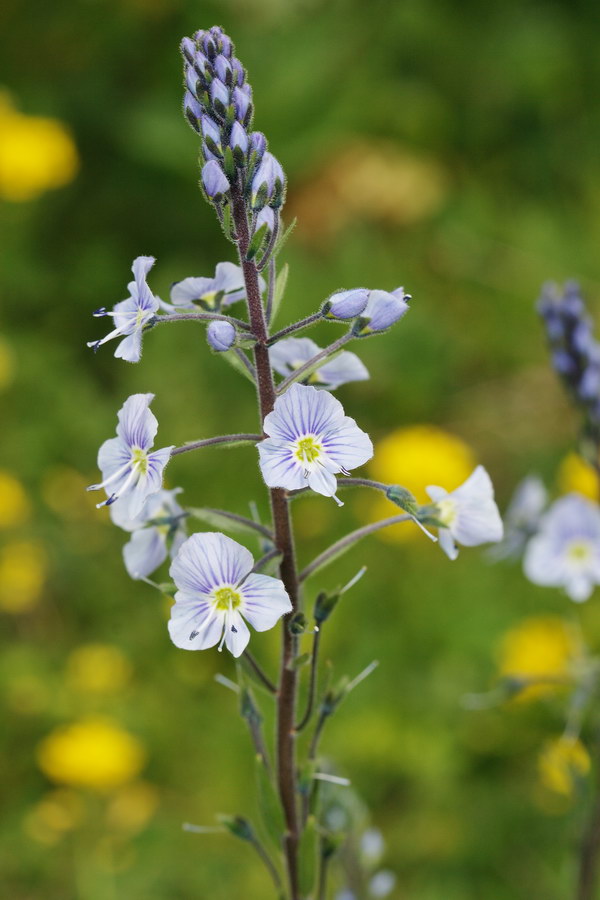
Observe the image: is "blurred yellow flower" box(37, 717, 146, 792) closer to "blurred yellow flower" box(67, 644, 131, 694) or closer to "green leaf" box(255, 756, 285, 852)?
"blurred yellow flower" box(67, 644, 131, 694)

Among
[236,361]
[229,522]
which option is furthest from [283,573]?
[236,361]

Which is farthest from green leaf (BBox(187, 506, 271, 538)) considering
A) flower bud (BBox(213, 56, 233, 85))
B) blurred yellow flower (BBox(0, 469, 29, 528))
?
blurred yellow flower (BBox(0, 469, 29, 528))

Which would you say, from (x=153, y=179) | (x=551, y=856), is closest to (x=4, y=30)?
(x=153, y=179)

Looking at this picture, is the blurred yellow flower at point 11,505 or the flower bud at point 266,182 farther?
the blurred yellow flower at point 11,505

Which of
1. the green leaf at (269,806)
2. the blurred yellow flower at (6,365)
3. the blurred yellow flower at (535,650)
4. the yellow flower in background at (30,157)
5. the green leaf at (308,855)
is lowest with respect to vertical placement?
the green leaf at (308,855)

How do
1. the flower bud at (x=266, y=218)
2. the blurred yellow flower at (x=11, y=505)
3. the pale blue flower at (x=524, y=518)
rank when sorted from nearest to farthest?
the flower bud at (x=266, y=218), the pale blue flower at (x=524, y=518), the blurred yellow flower at (x=11, y=505)

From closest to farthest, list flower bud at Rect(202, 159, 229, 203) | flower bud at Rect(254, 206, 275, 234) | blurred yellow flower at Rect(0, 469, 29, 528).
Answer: flower bud at Rect(202, 159, 229, 203) → flower bud at Rect(254, 206, 275, 234) → blurred yellow flower at Rect(0, 469, 29, 528)

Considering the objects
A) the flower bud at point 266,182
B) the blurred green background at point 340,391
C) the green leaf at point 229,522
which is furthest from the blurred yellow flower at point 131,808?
the flower bud at point 266,182

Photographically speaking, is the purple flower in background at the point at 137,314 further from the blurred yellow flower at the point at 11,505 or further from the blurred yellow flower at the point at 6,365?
the blurred yellow flower at the point at 6,365
